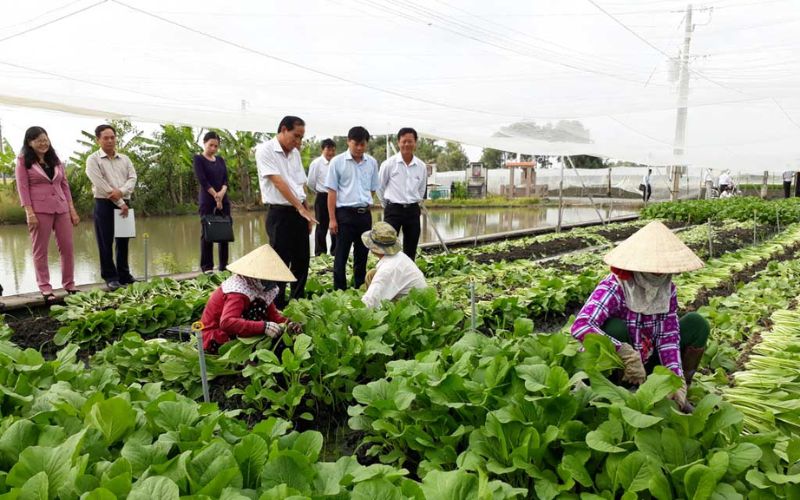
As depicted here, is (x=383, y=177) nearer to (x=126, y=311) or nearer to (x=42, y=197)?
(x=126, y=311)

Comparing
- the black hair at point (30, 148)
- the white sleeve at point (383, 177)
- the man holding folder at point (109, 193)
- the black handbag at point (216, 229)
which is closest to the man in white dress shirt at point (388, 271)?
the white sleeve at point (383, 177)

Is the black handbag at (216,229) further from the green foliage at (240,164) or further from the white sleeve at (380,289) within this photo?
the green foliage at (240,164)

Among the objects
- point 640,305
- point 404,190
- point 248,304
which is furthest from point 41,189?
point 640,305

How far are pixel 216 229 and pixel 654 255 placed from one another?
174 inches

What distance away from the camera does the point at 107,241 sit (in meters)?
5.36

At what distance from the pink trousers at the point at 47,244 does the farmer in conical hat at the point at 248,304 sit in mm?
2509

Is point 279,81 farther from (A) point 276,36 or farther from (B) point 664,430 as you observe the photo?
(B) point 664,430

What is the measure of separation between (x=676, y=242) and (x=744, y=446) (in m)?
0.91

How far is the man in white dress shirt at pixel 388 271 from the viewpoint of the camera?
3578mm

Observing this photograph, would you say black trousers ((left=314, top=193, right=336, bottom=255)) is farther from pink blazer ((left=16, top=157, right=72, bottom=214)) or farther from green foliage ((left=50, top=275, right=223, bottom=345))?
pink blazer ((left=16, top=157, right=72, bottom=214))

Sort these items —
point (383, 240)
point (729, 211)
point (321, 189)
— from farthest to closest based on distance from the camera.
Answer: point (729, 211) → point (321, 189) → point (383, 240)

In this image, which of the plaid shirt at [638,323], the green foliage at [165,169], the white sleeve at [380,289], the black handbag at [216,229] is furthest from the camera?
the green foliage at [165,169]

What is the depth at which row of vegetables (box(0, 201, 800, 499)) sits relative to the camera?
1482 mm

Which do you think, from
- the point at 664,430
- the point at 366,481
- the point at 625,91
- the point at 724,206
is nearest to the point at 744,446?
the point at 664,430
